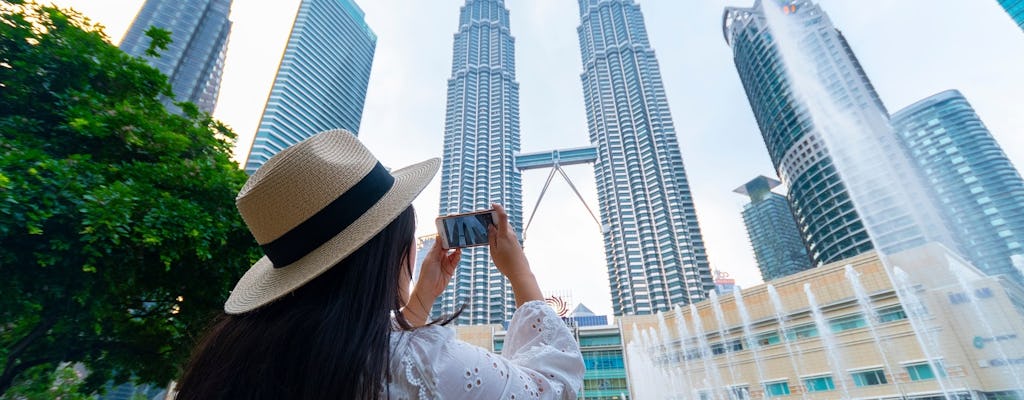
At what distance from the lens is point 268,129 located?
171ft

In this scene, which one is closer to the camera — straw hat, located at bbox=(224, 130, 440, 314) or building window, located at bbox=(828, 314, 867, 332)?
straw hat, located at bbox=(224, 130, 440, 314)

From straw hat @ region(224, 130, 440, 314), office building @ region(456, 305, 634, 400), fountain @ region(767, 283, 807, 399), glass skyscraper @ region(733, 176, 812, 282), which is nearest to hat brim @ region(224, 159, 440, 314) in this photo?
straw hat @ region(224, 130, 440, 314)

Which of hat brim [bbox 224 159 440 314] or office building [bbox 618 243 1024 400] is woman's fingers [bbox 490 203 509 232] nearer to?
hat brim [bbox 224 159 440 314]

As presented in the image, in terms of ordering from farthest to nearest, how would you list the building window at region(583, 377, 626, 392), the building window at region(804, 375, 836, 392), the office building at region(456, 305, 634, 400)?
the building window at region(583, 377, 626, 392) → the office building at region(456, 305, 634, 400) → the building window at region(804, 375, 836, 392)

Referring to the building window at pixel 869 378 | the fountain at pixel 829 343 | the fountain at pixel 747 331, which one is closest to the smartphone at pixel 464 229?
the fountain at pixel 829 343

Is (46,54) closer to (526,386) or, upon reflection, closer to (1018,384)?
(526,386)

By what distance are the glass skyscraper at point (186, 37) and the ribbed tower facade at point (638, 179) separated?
6676cm

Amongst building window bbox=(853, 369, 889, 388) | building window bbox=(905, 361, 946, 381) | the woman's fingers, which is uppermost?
the woman's fingers

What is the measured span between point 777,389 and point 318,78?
228 ft

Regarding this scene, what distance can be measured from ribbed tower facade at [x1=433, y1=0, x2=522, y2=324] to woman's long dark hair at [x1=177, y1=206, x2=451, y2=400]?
61674mm

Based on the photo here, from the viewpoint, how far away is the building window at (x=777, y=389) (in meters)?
21.7

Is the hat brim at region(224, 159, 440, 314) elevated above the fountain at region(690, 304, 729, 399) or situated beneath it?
elevated above

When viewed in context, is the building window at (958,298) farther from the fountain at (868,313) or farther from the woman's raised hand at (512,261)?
the woman's raised hand at (512,261)

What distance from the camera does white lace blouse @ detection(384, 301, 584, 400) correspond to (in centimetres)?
84
